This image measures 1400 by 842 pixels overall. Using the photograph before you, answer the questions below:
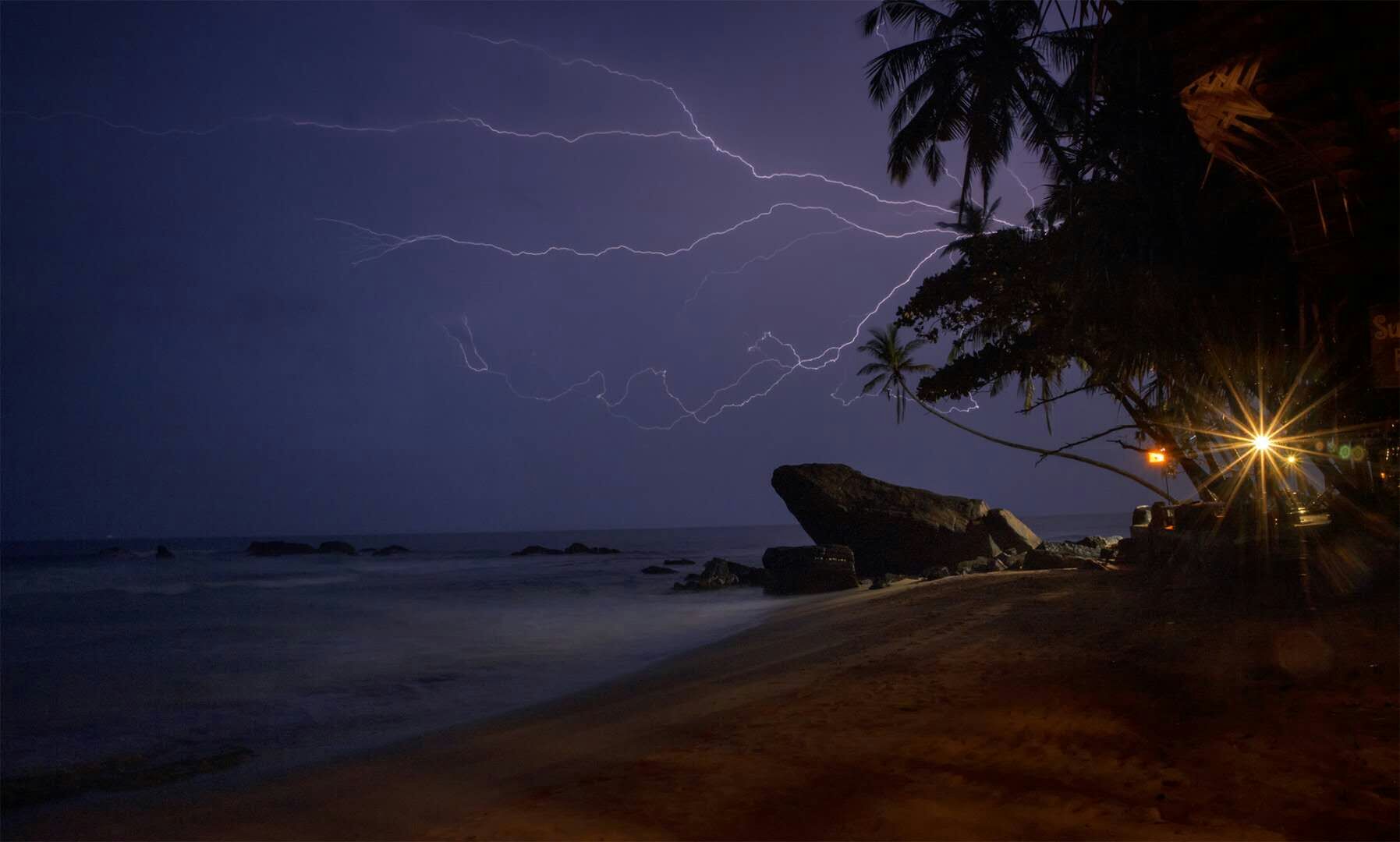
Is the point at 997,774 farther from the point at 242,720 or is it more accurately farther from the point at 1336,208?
the point at 242,720

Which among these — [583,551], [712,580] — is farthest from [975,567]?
[583,551]

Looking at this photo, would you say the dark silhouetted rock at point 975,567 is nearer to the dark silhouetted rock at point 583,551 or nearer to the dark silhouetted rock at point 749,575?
the dark silhouetted rock at point 749,575

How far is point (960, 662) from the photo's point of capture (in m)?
6.75

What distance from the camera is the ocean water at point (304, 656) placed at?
8.14m

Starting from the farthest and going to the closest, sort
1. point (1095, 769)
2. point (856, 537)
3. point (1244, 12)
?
point (856, 537), point (1095, 769), point (1244, 12)

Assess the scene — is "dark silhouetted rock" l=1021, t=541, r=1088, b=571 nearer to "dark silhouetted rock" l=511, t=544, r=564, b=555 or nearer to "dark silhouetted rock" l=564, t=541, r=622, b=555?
"dark silhouetted rock" l=564, t=541, r=622, b=555

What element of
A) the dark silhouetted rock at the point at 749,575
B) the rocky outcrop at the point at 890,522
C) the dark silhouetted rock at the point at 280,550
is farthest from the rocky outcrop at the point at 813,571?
the dark silhouetted rock at the point at 280,550

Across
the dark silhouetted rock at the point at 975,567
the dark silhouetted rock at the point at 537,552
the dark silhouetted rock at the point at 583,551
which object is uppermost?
the dark silhouetted rock at the point at 975,567

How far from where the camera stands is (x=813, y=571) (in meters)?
19.1

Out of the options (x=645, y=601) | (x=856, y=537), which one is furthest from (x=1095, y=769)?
(x=856, y=537)

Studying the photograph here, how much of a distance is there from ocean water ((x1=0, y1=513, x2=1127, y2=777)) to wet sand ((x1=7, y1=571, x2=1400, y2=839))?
2.02 m

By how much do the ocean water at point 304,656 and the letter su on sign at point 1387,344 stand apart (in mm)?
8125

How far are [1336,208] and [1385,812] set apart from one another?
10.9 ft

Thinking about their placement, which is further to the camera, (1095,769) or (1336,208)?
(1336,208)
